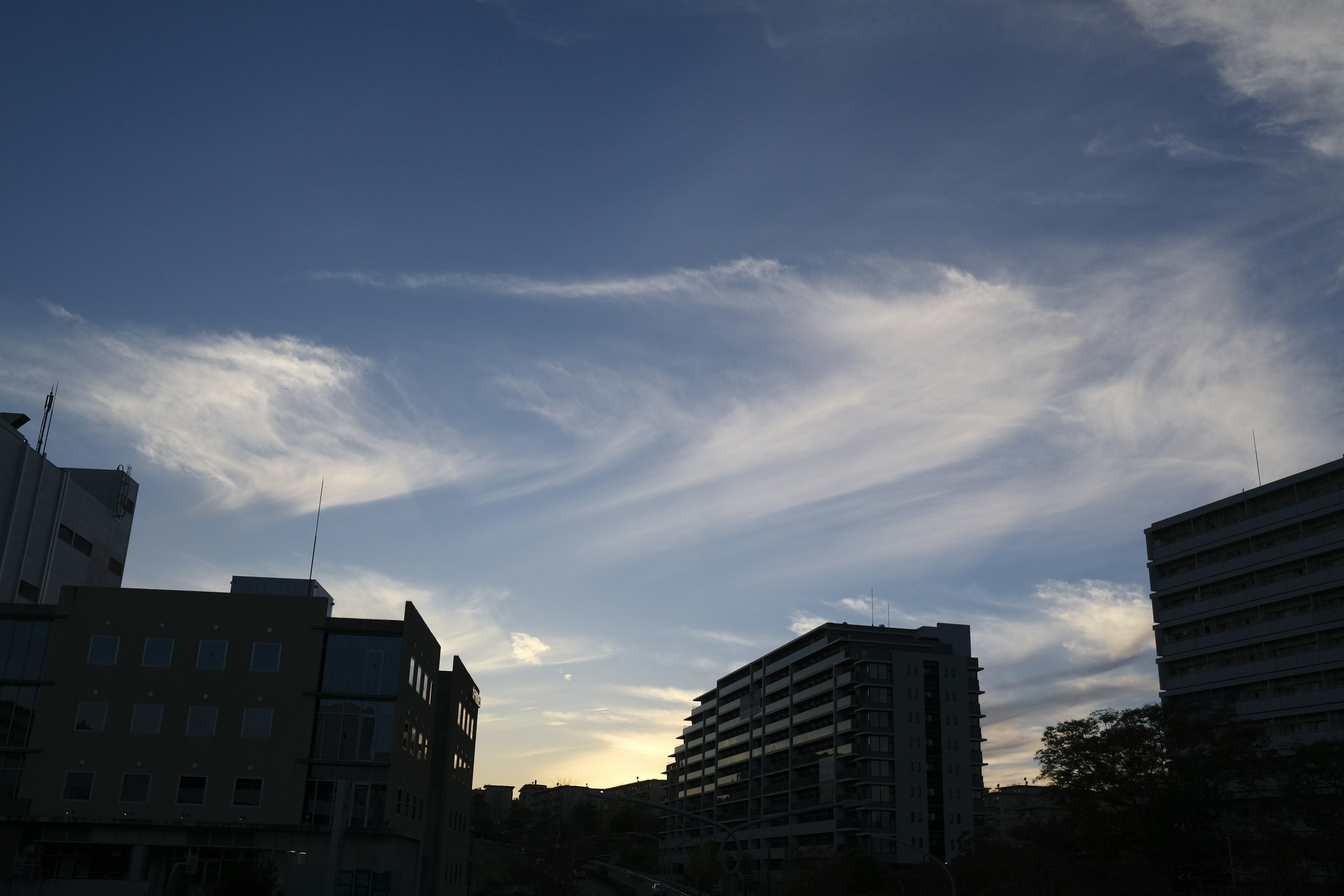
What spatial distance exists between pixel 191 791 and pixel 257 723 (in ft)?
15.6

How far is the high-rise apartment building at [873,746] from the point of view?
125m

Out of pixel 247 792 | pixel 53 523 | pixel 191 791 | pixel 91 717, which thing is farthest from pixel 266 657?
pixel 53 523

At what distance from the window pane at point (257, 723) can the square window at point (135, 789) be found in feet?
18.1

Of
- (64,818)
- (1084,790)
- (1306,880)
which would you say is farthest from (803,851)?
(64,818)

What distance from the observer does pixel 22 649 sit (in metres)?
60.3

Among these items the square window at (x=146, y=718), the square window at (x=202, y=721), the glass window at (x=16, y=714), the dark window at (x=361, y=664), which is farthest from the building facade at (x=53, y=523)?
the dark window at (x=361, y=664)

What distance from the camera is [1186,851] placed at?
2378 inches

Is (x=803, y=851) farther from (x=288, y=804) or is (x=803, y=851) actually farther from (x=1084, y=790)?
(x=288, y=804)

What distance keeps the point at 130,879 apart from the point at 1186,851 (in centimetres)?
5853

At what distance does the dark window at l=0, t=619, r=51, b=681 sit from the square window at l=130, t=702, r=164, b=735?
590cm

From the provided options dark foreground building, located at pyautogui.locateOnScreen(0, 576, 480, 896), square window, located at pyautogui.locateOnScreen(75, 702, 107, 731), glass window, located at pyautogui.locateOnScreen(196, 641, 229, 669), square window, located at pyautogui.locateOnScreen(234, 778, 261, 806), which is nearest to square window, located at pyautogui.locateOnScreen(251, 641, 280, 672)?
dark foreground building, located at pyautogui.locateOnScreen(0, 576, 480, 896)

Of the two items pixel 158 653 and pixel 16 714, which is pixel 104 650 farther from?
pixel 16 714

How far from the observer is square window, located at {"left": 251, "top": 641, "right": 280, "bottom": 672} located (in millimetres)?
61250

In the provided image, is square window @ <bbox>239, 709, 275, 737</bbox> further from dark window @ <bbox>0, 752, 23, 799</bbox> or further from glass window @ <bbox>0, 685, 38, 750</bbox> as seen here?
dark window @ <bbox>0, 752, 23, 799</bbox>
